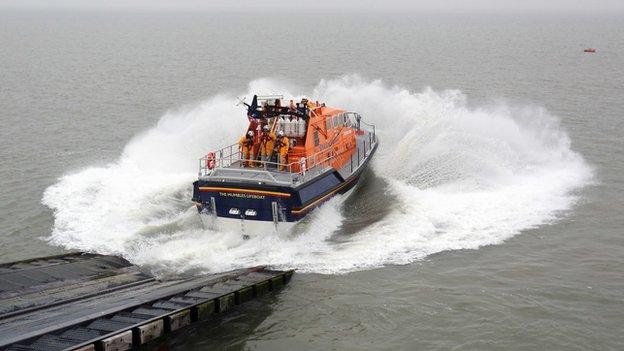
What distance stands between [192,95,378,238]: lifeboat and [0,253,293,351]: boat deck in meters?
2.28

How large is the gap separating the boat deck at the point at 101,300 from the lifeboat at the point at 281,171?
7.46 ft

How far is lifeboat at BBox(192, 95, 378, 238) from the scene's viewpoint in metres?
17.6

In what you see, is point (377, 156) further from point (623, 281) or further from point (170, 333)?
point (170, 333)

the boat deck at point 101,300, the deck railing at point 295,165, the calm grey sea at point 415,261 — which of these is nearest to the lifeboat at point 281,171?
the deck railing at point 295,165

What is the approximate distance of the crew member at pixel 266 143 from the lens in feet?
65.0

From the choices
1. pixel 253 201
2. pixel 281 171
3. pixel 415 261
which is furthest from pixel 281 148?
pixel 415 261

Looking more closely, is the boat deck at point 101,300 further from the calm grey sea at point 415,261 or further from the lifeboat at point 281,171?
the lifeboat at point 281,171

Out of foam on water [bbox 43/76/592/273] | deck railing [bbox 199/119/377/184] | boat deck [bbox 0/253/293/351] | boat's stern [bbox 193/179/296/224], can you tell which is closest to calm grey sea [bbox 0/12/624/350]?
foam on water [bbox 43/76/592/273]

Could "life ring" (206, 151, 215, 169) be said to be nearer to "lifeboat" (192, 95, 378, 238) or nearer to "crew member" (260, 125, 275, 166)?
"lifeboat" (192, 95, 378, 238)

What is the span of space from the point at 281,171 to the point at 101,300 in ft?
23.5

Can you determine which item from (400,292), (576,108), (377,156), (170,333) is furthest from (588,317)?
(576,108)

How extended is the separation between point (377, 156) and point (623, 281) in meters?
11.5

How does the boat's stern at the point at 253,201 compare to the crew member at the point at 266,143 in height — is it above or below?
below

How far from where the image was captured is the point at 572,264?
16.6 metres
